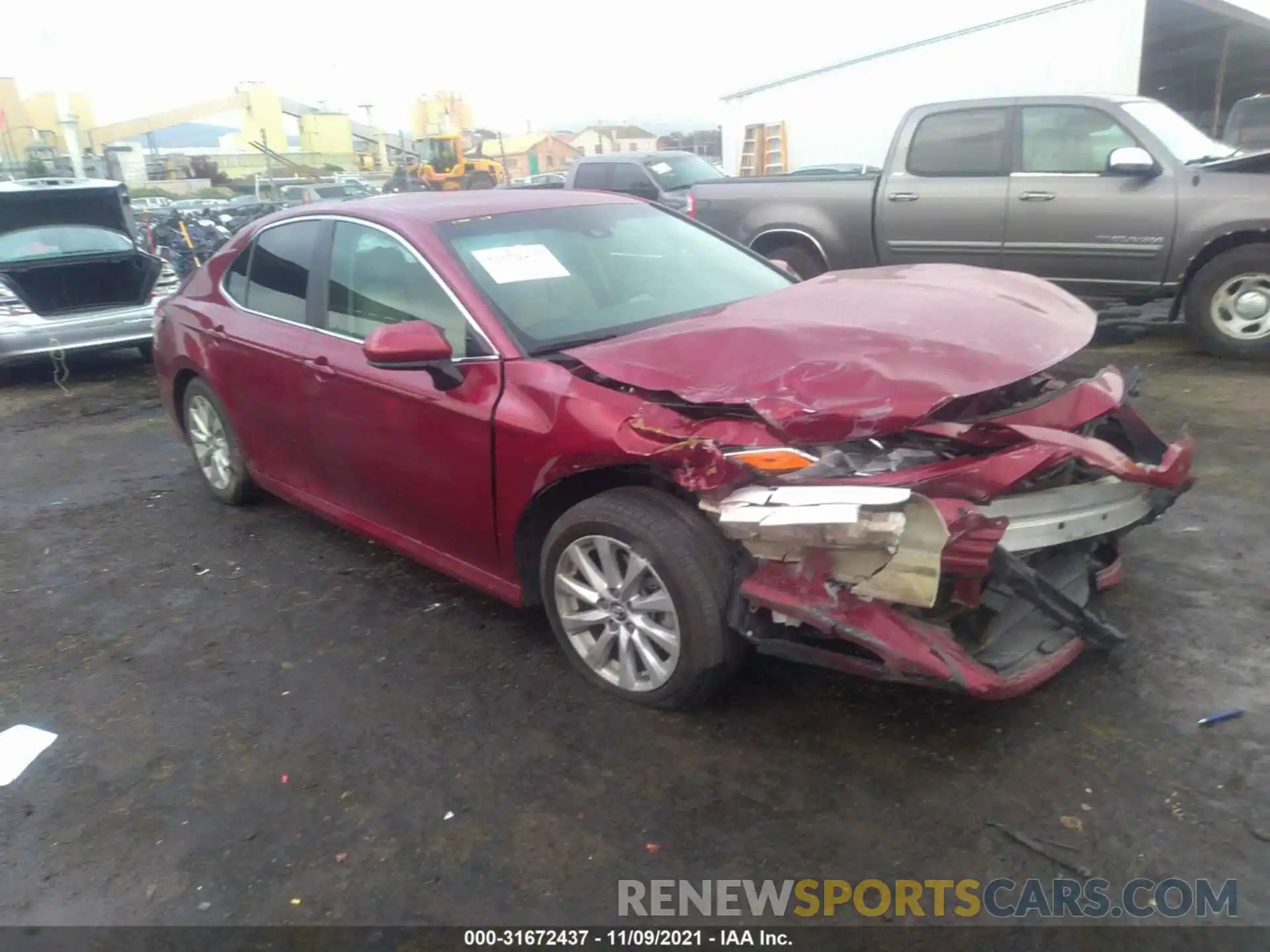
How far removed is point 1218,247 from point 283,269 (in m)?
6.18

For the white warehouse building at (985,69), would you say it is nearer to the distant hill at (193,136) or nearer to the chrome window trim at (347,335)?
the chrome window trim at (347,335)

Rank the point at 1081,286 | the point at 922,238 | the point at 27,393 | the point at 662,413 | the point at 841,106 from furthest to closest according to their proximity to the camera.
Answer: the point at 841,106
the point at 27,393
the point at 922,238
the point at 1081,286
the point at 662,413

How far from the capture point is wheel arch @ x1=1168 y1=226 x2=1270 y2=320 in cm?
670

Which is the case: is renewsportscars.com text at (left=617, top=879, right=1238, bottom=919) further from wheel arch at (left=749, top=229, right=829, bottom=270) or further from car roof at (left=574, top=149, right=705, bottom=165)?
car roof at (left=574, top=149, right=705, bottom=165)

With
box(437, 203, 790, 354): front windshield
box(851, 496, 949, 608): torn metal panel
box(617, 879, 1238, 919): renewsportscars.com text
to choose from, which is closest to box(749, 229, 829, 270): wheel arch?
box(437, 203, 790, 354): front windshield

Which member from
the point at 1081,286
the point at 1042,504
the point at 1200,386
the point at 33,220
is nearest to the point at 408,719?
the point at 1042,504

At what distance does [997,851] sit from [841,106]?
17.8 m

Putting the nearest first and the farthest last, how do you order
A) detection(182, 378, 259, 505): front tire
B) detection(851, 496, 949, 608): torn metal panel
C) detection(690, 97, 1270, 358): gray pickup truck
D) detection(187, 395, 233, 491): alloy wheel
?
detection(851, 496, 949, 608): torn metal panel → detection(182, 378, 259, 505): front tire → detection(187, 395, 233, 491): alloy wheel → detection(690, 97, 1270, 358): gray pickup truck

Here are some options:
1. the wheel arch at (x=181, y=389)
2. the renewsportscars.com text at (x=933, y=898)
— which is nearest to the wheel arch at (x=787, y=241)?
the wheel arch at (x=181, y=389)

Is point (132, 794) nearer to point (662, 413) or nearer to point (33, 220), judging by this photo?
point (662, 413)

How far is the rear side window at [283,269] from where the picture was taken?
13.9 ft

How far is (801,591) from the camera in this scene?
8.84 ft

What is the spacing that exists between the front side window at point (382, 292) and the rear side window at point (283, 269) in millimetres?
202

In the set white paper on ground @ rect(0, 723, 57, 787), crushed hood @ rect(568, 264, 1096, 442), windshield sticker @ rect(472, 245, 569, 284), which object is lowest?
white paper on ground @ rect(0, 723, 57, 787)
